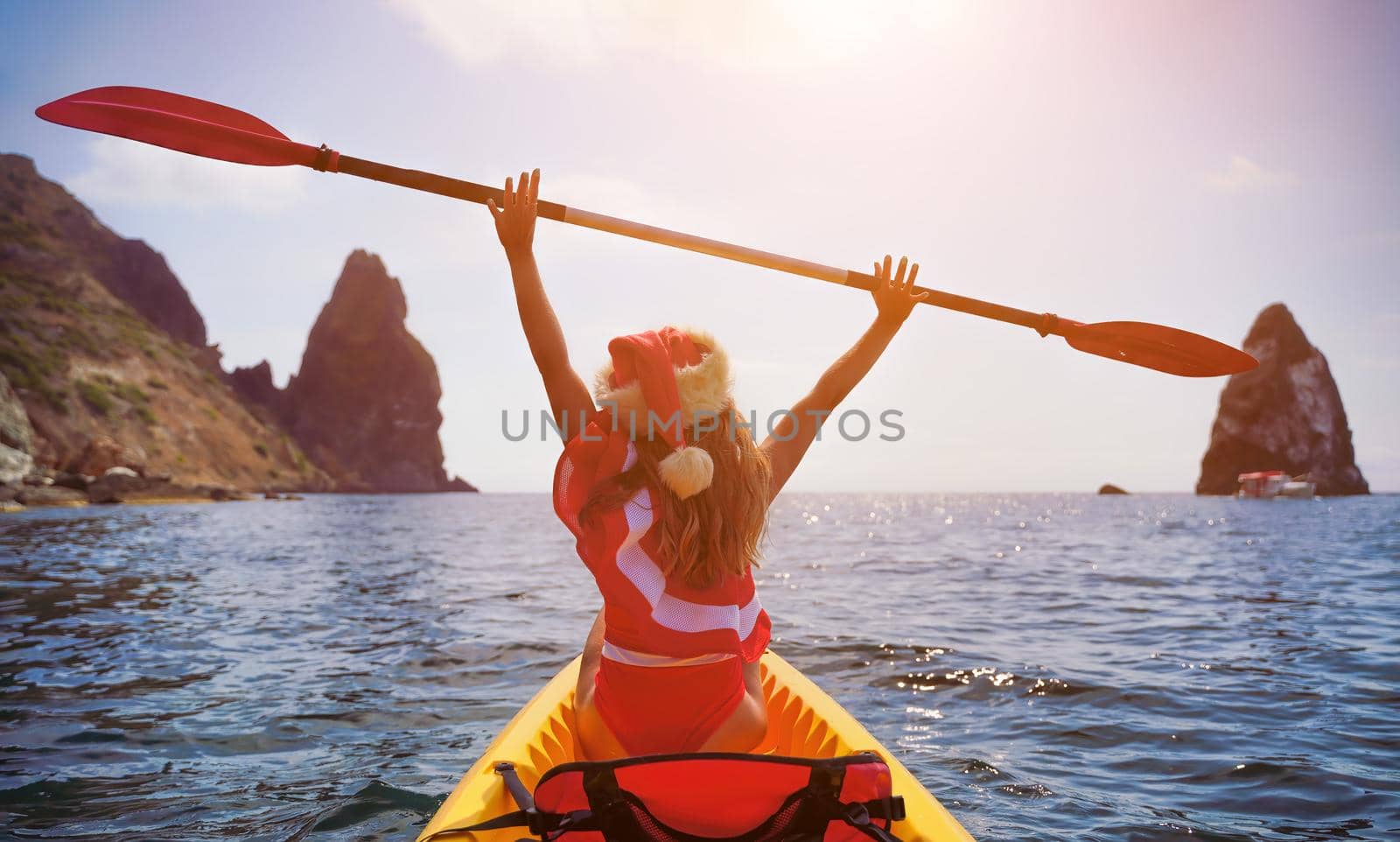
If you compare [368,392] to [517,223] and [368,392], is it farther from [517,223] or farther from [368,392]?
[517,223]

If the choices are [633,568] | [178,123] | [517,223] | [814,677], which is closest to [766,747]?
[633,568]

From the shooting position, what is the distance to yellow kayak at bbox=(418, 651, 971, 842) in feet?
7.51

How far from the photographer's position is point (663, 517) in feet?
6.84

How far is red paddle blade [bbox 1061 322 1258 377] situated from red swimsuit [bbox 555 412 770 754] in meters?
3.52

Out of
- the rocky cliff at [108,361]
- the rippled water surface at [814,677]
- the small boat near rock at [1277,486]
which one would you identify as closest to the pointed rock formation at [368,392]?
the rocky cliff at [108,361]

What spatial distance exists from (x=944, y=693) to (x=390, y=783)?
3958 mm

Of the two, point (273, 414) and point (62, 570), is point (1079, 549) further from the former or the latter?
point (273, 414)

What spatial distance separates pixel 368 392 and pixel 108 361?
3973 cm

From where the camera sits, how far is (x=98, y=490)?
34.2m

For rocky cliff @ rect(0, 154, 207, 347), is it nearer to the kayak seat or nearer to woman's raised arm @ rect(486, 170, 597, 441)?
Result: woman's raised arm @ rect(486, 170, 597, 441)

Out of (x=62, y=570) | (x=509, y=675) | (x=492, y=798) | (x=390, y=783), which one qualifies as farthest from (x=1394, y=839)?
(x=62, y=570)

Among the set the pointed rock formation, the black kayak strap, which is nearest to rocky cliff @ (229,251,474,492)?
the pointed rock formation

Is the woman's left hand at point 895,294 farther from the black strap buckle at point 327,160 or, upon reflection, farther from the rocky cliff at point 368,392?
the rocky cliff at point 368,392

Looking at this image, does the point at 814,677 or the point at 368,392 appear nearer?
the point at 814,677
